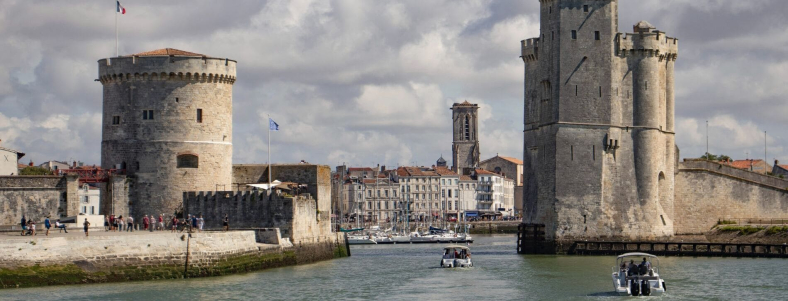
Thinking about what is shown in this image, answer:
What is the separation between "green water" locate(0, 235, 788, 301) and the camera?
148 feet

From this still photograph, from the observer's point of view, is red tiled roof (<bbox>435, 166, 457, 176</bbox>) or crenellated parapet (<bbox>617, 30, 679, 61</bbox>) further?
red tiled roof (<bbox>435, 166, 457, 176</bbox>)

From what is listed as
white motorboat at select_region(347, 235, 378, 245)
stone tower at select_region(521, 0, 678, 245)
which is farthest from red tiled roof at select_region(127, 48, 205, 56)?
white motorboat at select_region(347, 235, 378, 245)

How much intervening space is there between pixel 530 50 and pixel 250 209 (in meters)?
24.5

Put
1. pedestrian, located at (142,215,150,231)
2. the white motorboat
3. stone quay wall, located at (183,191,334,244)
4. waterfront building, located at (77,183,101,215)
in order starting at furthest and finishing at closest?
1. the white motorboat
2. waterfront building, located at (77,183,101,215)
3. stone quay wall, located at (183,191,334,244)
4. pedestrian, located at (142,215,150,231)

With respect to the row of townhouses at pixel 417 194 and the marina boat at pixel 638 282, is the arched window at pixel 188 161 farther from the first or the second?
the row of townhouses at pixel 417 194

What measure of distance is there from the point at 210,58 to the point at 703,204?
33.7m

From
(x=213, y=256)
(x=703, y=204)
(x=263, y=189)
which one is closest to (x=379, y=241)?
(x=703, y=204)

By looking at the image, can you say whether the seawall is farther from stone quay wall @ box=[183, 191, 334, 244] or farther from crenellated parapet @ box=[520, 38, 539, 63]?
crenellated parapet @ box=[520, 38, 539, 63]

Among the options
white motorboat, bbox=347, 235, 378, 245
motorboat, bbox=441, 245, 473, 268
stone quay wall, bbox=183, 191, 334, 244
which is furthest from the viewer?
white motorboat, bbox=347, 235, 378, 245

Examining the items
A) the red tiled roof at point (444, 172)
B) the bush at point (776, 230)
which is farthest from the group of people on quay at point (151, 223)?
the red tiled roof at point (444, 172)

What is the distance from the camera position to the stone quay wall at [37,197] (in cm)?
5662

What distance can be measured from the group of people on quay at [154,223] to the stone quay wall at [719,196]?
32.8 metres

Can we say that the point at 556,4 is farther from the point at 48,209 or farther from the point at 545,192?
the point at 48,209

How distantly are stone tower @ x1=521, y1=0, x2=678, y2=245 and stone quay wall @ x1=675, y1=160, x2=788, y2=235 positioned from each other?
3.40m
